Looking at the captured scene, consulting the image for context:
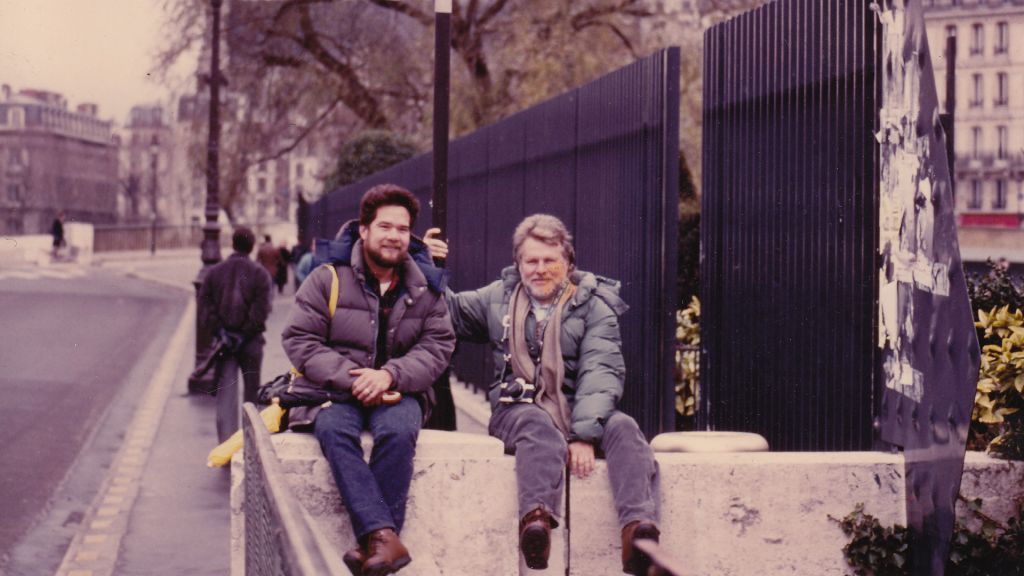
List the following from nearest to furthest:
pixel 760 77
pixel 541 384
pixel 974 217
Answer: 1. pixel 541 384
2. pixel 760 77
3. pixel 974 217

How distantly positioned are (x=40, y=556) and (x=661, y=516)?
4103mm

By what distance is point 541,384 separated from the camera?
21.0 ft

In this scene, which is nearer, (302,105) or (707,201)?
(707,201)

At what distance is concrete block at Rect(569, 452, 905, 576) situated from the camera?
243 inches

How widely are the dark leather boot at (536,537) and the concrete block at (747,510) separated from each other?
0.97ft

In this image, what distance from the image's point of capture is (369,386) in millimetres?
6098

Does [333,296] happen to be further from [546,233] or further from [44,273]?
[44,273]

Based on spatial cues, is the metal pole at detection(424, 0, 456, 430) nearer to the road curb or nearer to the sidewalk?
the sidewalk

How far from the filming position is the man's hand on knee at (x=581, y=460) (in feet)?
20.1

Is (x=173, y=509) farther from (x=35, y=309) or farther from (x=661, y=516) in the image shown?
(x=35, y=309)

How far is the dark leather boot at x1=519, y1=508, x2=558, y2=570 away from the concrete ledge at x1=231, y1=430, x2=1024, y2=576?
0.26 meters

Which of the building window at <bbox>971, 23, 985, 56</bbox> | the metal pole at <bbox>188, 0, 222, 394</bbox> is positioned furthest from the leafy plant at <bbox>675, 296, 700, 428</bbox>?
the building window at <bbox>971, 23, 985, 56</bbox>

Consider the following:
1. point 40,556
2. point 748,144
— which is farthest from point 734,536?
point 40,556

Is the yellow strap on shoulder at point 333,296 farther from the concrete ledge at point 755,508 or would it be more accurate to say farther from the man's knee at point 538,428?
the concrete ledge at point 755,508
